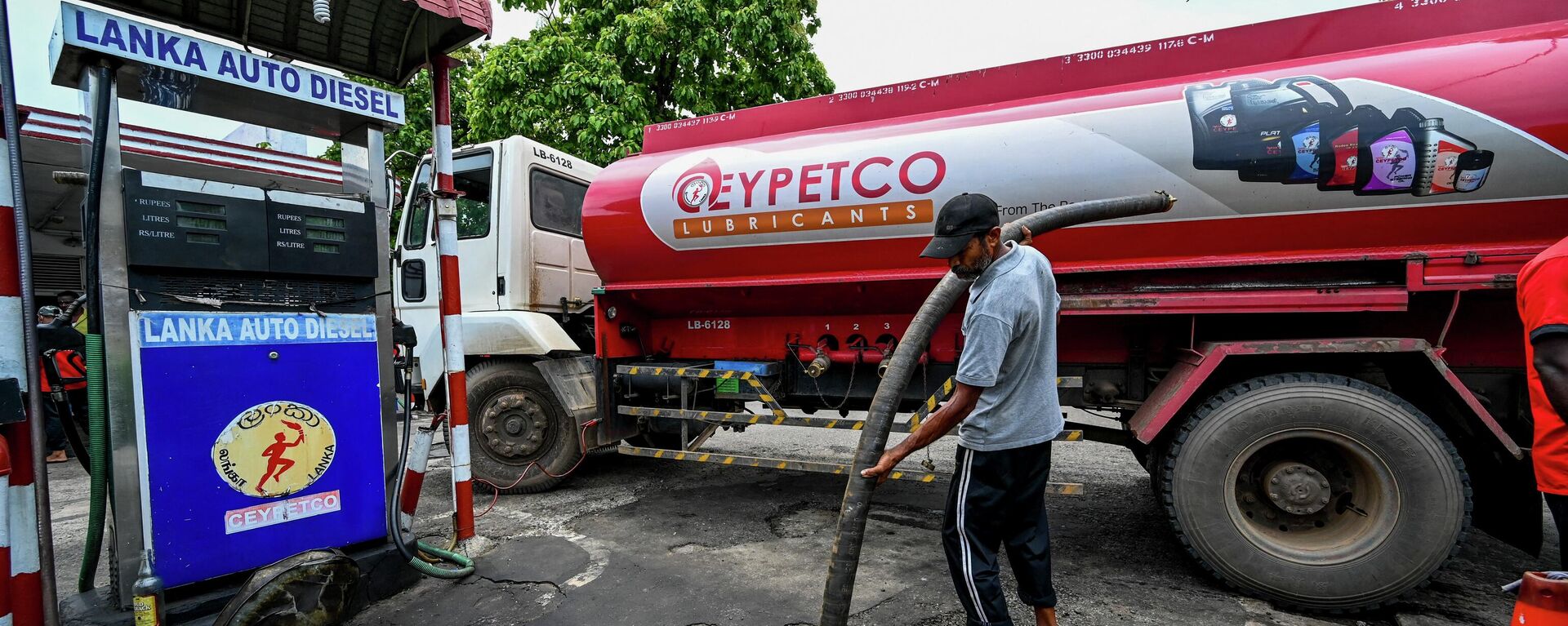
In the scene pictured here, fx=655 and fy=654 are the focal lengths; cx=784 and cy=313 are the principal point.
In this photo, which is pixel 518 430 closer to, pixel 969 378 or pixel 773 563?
pixel 773 563

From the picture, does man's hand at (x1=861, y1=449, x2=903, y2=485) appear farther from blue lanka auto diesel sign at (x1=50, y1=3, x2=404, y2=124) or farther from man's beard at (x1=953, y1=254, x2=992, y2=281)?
blue lanka auto diesel sign at (x1=50, y1=3, x2=404, y2=124)

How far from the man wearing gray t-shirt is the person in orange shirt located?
126cm

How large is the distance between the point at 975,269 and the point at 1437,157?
86.3 inches

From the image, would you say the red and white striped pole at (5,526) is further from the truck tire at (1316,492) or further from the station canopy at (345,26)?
the truck tire at (1316,492)

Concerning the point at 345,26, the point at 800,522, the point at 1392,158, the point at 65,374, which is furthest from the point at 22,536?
the point at 1392,158

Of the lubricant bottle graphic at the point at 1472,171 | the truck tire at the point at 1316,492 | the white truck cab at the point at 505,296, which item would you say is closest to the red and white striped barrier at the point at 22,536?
the white truck cab at the point at 505,296

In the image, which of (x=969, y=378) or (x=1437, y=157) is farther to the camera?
(x=1437, y=157)

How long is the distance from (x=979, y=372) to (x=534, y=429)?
372cm

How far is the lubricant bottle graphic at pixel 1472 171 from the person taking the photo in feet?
8.78

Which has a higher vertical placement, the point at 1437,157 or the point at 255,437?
the point at 1437,157

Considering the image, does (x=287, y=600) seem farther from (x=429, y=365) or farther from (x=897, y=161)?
(x=897, y=161)

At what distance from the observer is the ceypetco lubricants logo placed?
355cm

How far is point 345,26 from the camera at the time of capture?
10.5 ft

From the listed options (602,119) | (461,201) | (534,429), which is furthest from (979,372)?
(602,119)
